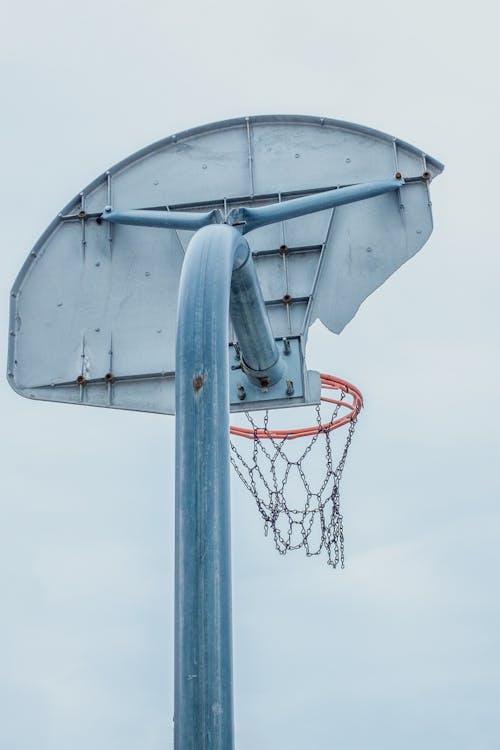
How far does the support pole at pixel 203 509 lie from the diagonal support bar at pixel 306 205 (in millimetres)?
846

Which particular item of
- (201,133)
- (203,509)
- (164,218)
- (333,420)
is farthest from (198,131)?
(203,509)

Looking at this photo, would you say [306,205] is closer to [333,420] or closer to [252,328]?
[252,328]

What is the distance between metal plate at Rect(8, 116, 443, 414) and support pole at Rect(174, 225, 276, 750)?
6.76 ft

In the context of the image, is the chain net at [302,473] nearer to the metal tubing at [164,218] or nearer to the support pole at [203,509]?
the metal tubing at [164,218]

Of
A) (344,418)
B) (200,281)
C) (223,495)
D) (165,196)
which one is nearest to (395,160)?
(165,196)

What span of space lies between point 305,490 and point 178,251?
272 cm

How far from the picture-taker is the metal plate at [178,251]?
7.03 metres

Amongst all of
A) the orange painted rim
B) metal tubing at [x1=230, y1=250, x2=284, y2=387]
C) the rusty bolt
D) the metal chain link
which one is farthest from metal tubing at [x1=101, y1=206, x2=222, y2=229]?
the orange painted rim

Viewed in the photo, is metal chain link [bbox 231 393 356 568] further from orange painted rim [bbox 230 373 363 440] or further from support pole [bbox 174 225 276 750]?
support pole [bbox 174 225 276 750]

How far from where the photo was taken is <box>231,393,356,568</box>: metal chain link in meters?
8.57

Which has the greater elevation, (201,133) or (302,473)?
(201,133)

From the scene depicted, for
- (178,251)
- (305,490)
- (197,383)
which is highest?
(178,251)

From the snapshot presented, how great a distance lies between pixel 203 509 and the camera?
171 inches

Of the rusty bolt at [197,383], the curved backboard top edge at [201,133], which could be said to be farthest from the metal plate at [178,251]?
the rusty bolt at [197,383]
